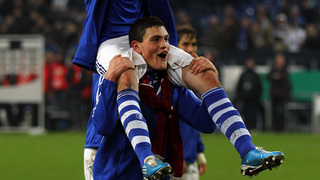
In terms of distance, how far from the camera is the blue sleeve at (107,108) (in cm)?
358

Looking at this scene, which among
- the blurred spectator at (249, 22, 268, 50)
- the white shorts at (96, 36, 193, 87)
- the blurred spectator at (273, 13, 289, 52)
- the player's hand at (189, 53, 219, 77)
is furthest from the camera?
the blurred spectator at (249, 22, 268, 50)

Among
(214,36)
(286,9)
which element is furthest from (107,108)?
(286,9)

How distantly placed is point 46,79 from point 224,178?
7873mm

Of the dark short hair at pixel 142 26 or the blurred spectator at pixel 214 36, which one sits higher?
the blurred spectator at pixel 214 36

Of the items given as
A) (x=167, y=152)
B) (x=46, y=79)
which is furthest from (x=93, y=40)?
(x=46, y=79)

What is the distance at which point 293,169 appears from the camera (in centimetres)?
841

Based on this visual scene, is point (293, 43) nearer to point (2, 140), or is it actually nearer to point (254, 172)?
point (2, 140)

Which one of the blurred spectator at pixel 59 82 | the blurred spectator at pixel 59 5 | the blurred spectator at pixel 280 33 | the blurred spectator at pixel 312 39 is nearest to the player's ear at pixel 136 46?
the blurred spectator at pixel 59 82

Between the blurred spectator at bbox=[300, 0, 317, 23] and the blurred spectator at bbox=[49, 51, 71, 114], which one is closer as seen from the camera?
the blurred spectator at bbox=[49, 51, 71, 114]

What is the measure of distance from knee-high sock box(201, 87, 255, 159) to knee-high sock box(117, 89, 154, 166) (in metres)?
0.49

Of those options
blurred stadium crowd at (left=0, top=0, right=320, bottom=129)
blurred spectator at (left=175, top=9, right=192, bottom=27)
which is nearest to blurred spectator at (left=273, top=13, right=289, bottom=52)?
blurred stadium crowd at (left=0, top=0, right=320, bottom=129)

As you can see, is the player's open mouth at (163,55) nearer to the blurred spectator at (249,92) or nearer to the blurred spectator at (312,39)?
the blurred spectator at (249,92)

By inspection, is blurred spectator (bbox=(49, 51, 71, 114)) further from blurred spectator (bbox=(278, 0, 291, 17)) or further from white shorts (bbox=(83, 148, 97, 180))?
white shorts (bbox=(83, 148, 97, 180))

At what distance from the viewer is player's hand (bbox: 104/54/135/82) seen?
3588 mm
